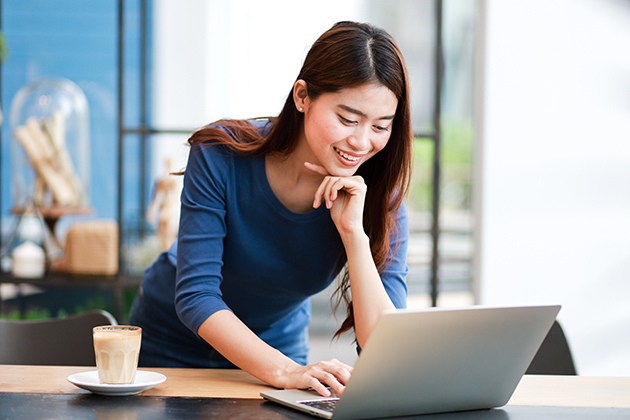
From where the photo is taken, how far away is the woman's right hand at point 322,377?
3.20ft

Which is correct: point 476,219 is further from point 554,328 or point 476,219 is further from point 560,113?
point 554,328

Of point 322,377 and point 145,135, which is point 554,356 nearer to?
point 322,377

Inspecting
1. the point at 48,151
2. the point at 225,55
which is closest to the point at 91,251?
the point at 48,151

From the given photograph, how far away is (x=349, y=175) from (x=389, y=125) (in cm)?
13

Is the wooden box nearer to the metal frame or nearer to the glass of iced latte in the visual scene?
the metal frame

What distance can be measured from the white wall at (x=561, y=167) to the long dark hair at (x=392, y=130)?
1.56m

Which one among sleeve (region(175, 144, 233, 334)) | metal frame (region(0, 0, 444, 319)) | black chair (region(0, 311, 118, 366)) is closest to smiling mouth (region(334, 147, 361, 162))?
sleeve (region(175, 144, 233, 334))

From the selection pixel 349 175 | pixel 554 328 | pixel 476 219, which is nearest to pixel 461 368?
pixel 349 175

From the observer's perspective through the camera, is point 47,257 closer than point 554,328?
No

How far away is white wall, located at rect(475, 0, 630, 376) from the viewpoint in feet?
8.64

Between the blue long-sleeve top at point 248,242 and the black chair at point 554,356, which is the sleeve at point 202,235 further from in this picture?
the black chair at point 554,356

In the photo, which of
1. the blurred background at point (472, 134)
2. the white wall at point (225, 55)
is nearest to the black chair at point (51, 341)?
the blurred background at point (472, 134)

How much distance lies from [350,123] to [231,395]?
0.54 metres

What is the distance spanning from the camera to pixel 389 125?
1.22 meters
